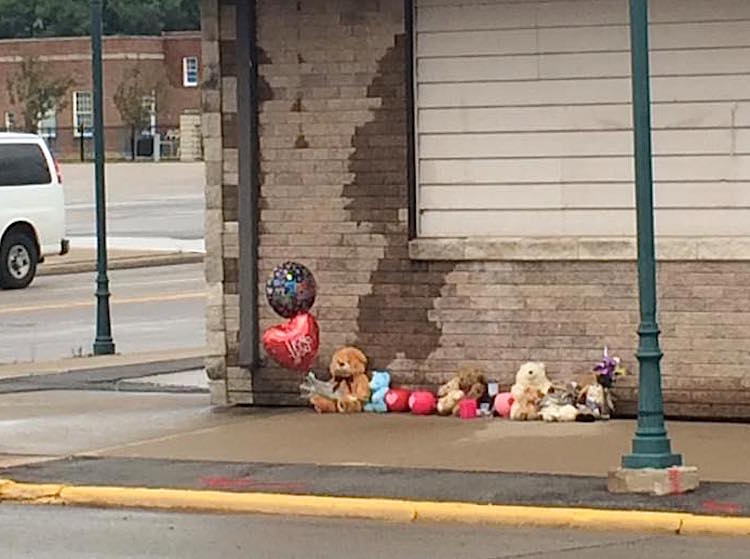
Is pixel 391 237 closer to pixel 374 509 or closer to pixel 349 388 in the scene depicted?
pixel 349 388

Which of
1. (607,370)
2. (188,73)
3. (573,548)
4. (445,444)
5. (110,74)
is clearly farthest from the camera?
(188,73)

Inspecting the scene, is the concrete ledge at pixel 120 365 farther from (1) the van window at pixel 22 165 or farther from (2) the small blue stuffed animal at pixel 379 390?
(1) the van window at pixel 22 165

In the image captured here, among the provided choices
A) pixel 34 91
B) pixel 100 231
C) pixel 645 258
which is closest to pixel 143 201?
pixel 100 231

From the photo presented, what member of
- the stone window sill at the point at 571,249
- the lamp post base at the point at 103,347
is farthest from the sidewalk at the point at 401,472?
the lamp post base at the point at 103,347

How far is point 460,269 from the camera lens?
13938 millimetres

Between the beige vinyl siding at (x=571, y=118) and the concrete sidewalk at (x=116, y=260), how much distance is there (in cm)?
1927

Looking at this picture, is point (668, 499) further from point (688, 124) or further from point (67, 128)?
point (67, 128)

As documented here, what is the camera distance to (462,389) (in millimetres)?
13797

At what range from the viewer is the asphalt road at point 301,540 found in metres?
9.45

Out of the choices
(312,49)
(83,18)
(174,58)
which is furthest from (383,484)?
(83,18)

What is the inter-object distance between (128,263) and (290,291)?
66.5 ft

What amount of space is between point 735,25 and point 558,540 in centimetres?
474

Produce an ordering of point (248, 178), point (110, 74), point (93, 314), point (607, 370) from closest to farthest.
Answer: point (607, 370) → point (248, 178) → point (93, 314) → point (110, 74)

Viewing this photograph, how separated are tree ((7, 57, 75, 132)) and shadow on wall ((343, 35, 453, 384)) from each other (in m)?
66.4
